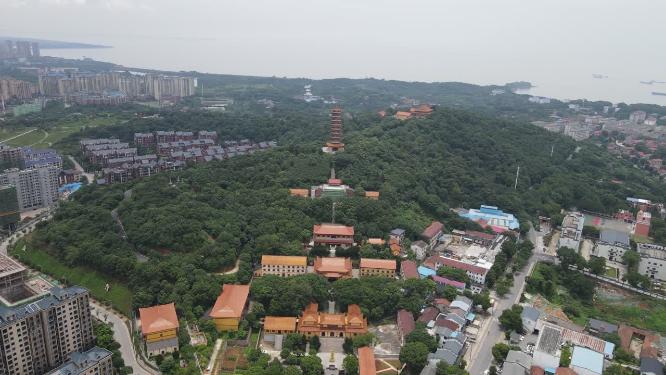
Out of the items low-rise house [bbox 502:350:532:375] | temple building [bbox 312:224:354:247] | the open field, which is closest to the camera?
low-rise house [bbox 502:350:532:375]

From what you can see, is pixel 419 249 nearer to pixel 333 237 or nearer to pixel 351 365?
pixel 333 237

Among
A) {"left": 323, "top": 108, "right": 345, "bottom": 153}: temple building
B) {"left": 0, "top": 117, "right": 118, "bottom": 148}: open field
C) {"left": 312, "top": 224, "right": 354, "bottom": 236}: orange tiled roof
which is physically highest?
{"left": 323, "top": 108, "right": 345, "bottom": 153}: temple building

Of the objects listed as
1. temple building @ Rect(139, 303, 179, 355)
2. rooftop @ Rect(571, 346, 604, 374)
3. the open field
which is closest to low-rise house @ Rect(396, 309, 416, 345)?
rooftop @ Rect(571, 346, 604, 374)

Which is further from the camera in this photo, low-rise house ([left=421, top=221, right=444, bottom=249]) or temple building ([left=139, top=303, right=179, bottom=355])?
low-rise house ([left=421, top=221, right=444, bottom=249])

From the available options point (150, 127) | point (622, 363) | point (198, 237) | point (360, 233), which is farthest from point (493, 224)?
point (150, 127)

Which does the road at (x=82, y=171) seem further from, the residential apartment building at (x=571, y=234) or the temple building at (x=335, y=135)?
the residential apartment building at (x=571, y=234)

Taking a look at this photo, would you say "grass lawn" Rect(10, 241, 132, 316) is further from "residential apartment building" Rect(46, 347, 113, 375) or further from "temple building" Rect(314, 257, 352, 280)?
"temple building" Rect(314, 257, 352, 280)

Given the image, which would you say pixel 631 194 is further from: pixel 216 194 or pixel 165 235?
pixel 165 235

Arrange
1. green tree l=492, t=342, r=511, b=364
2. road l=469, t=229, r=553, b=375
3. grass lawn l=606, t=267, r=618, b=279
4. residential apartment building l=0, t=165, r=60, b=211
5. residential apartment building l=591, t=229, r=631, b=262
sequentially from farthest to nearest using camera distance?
residential apartment building l=0, t=165, r=60, b=211 → residential apartment building l=591, t=229, r=631, b=262 → grass lawn l=606, t=267, r=618, b=279 → road l=469, t=229, r=553, b=375 → green tree l=492, t=342, r=511, b=364
